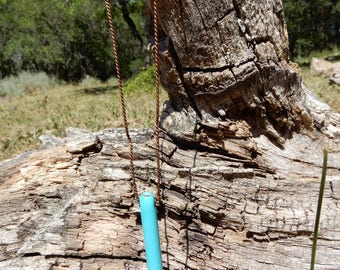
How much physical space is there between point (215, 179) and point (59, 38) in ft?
54.5

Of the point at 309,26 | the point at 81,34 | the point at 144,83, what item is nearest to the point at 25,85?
the point at 144,83

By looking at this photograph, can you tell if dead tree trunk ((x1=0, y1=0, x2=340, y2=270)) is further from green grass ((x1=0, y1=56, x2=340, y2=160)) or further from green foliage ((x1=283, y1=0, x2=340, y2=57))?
green foliage ((x1=283, y1=0, x2=340, y2=57))

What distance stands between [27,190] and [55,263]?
0.40m

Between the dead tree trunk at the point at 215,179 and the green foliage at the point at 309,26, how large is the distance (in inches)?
659

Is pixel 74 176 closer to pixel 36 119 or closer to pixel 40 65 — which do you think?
pixel 36 119

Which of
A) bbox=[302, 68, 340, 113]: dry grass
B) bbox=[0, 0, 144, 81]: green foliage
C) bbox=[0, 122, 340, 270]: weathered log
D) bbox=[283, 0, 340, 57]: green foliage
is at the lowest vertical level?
bbox=[0, 122, 340, 270]: weathered log

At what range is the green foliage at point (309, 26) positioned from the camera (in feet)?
55.6

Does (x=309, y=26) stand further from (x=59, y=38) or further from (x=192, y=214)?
(x=192, y=214)

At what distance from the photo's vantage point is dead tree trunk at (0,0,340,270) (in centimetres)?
146

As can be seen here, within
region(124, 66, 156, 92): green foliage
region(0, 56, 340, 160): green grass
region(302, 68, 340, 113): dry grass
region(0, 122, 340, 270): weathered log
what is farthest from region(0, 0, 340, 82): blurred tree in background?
region(0, 122, 340, 270): weathered log

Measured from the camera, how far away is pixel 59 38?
1661 cm

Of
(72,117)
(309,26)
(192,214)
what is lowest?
(192,214)

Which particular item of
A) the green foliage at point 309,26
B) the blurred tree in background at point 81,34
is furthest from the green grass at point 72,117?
the green foliage at point 309,26

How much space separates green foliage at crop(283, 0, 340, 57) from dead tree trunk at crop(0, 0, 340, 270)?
16731 mm
